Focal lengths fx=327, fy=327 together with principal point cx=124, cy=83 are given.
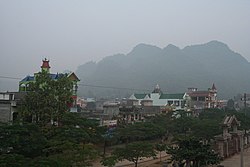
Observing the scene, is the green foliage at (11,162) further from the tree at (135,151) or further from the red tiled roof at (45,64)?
the red tiled roof at (45,64)

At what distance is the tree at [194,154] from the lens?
22609mm

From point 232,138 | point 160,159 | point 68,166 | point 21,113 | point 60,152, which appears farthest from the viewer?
point 232,138

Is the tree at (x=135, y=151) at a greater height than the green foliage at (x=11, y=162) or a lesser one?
lesser

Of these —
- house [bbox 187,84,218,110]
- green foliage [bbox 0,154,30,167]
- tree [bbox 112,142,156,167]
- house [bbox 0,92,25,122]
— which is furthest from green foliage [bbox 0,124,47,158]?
house [bbox 187,84,218,110]

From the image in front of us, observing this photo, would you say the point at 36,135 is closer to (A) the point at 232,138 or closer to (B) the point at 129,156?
(B) the point at 129,156

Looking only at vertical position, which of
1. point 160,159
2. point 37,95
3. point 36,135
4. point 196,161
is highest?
point 37,95

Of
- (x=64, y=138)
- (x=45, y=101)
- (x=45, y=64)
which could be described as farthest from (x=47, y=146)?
(x=45, y=64)

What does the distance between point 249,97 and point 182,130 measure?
9478 centimetres

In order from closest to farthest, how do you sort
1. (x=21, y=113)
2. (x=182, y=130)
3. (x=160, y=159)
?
(x=21, y=113)
(x=160, y=159)
(x=182, y=130)

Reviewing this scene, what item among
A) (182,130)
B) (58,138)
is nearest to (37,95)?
(58,138)

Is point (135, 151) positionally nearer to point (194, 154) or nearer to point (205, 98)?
point (194, 154)

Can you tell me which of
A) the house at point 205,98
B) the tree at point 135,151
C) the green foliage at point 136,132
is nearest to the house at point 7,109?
the green foliage at point 136,132

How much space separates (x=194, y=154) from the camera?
888 inches

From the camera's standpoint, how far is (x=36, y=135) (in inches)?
902
